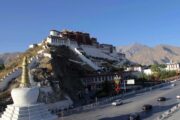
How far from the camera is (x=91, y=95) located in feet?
271

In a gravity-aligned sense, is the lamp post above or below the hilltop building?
below

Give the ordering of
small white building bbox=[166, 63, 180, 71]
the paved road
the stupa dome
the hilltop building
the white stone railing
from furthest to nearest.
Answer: small white building bbox=[166, 63, 180, 71] < the hilltop building < the white stone railing < the paved road < the stupa dome

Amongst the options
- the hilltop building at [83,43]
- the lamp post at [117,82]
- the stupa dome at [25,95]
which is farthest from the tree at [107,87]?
the stupa dome at [25,95]

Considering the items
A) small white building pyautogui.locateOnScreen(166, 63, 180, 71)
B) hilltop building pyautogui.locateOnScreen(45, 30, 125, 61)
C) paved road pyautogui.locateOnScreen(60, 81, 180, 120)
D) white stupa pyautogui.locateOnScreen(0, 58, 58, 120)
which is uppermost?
hilltop building pyautogui.locateOnScreen(45, 30, 125, 61)

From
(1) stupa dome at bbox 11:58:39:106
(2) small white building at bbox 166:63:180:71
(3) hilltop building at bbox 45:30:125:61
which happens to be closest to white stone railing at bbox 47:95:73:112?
(1) stupa dome at bbox 11:58:39:106

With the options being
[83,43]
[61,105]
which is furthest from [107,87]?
[83,43]

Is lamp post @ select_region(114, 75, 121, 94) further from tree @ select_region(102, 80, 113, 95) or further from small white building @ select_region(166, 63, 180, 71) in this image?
small white building @ select_region(166, 63, 180, 71)

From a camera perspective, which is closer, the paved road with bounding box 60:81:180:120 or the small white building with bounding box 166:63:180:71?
the paved road with bounding box 60:81:180:120

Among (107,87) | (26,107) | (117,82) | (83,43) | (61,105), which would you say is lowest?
(61,105)

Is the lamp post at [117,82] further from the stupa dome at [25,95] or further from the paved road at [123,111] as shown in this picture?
the stupa dome at [25,95]

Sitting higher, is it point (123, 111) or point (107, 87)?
point (107, 87)

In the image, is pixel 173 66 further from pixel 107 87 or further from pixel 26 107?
pixel 26 107

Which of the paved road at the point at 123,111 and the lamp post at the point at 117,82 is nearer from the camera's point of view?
the paved road at the point at 123,111

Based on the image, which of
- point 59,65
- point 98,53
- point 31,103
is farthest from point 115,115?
point 98,53
